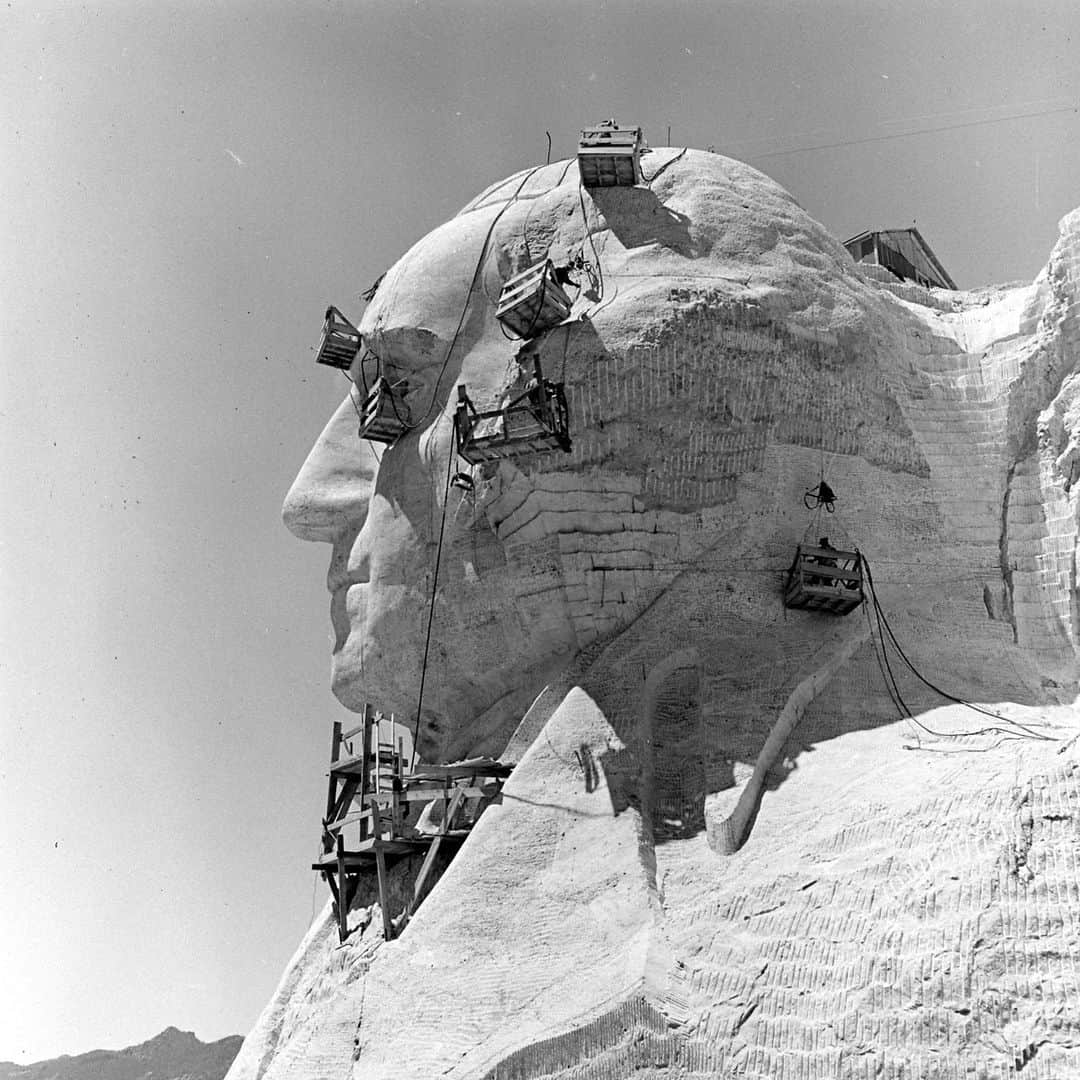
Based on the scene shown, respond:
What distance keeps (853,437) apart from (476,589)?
4891 millimetres

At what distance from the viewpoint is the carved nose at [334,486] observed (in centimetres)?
1873

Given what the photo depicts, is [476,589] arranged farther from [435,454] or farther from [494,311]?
[494,311]

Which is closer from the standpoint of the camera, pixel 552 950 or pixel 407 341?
pixel 552 950

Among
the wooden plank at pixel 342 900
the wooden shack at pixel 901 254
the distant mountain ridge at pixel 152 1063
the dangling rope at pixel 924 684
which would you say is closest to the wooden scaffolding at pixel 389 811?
the wooden plank at pixel 342 900

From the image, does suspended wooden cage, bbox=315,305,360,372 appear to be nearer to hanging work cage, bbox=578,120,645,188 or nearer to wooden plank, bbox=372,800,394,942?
hanging work cage, bbox=578,120,645,188

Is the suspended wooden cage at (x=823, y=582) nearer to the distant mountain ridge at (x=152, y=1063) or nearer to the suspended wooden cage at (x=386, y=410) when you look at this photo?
the suspended wooden cage at (x=386, y=410)

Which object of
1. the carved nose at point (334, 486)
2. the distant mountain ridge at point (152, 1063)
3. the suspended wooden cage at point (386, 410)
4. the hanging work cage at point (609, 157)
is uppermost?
the hanging work cage at point (609, 157)

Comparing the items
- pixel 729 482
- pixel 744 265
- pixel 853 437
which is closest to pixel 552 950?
pixel 729 482

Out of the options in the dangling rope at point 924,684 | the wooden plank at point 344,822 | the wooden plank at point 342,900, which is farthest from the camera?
the wooden plank at point 342,900

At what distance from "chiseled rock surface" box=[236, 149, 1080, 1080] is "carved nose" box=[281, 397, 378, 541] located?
0.20 feet

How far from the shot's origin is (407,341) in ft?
→ 57.8

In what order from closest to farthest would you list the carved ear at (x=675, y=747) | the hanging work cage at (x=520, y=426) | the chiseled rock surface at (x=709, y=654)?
the chiseled rock surface at (x=709, y=654)
the carved ear at (x=675, y=747)
the hanging work cage at (x=520, y=426)

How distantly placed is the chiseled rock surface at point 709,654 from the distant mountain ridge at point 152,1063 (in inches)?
1783

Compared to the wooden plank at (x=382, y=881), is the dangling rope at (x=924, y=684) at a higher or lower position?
higher
